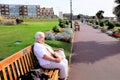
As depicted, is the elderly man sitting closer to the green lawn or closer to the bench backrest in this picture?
the bench backrest

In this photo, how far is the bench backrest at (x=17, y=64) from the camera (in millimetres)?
5519

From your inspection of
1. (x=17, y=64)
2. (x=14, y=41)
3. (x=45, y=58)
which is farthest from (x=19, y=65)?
(x=14, y=41)

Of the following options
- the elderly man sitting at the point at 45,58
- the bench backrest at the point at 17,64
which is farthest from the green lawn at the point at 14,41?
the elderly man sitting at the point at 45,58

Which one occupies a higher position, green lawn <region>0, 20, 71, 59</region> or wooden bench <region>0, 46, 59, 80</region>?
wooden bench <region>0, 46, 59, 80</region>

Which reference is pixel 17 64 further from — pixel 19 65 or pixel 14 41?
pixel 14 41

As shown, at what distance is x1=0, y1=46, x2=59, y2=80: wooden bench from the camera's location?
5.58 m

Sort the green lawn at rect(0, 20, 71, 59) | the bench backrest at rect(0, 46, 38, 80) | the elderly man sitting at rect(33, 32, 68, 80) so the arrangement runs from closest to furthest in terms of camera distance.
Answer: the bench backrest at rect(0, 46, 38, 80)
the elderly man sitting at rect(33, 32, 68, 80)
the green lawn at rect(0, 20, 71, 59)

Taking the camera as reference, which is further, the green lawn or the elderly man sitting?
the green lawn

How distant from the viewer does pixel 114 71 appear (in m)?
9.96

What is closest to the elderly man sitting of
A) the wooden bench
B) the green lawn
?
the wooden bench

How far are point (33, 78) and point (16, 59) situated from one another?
650 mm

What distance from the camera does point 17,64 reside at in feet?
21.0

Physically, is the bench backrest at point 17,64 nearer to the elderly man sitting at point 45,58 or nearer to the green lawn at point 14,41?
the elderly man sitting at point 45,58

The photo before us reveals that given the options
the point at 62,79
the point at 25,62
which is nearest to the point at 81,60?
the point at 62,79
